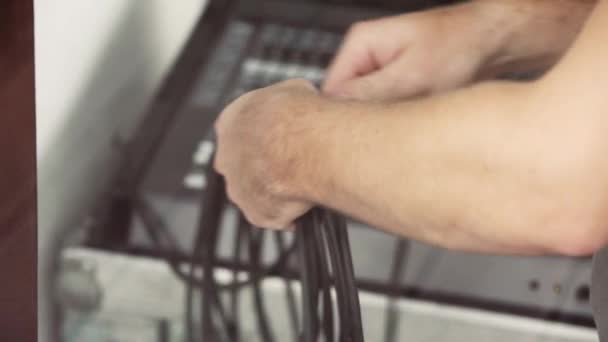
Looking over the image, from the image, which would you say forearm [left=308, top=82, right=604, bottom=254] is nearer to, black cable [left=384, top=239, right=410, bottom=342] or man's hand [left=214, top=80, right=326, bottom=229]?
man's hand [left=214, top=80, right=326, bottom=229]

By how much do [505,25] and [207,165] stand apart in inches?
9.2

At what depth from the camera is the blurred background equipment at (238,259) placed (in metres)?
0.71

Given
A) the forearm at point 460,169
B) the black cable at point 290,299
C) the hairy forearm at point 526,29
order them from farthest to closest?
the black cable at point 290,299 < the hairy forearm at point 526,29 < the forearm at point 460,169

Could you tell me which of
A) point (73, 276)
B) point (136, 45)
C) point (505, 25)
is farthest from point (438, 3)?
point (73, 276)

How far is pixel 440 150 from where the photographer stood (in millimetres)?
470

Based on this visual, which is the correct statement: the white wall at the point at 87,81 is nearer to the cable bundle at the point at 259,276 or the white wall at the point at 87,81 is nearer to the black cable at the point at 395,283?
the cable bundle at the point at 259,276

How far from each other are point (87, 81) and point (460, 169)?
0.26 metres

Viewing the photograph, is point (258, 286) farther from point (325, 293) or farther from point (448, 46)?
point (448, 46)

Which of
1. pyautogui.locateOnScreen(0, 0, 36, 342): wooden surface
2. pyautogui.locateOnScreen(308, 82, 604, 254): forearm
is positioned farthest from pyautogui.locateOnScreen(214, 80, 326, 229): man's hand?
pyautogui.locateOnScreen(0, 0, 36, 342): wooden surface

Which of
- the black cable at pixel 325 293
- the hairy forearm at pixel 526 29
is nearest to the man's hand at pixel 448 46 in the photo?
the hairy forearm at pixel 526 29

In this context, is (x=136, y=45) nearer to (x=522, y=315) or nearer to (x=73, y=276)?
(x=73, y=276)

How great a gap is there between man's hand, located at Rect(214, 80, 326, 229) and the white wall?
93 millimetres

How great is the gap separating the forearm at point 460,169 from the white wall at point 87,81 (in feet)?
0.53

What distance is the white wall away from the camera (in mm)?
549
